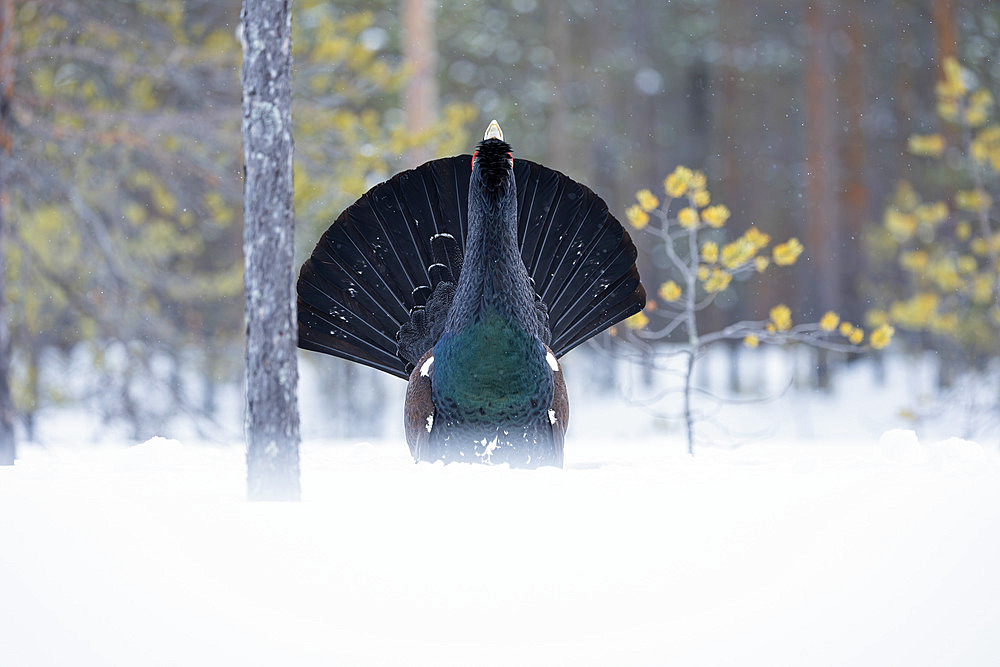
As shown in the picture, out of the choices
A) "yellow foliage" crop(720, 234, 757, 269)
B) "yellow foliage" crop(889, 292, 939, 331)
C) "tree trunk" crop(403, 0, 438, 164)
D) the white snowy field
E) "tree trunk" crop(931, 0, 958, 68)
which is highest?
"tree trunk" crop(931, 0, 958, 68)

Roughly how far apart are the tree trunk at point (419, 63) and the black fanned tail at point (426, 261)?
515cm

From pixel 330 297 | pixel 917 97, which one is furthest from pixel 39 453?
pixel 917 97

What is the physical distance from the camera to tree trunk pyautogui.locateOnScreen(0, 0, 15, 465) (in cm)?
630

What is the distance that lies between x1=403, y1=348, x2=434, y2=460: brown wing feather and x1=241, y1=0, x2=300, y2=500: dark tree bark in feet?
2.91

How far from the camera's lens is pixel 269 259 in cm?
334

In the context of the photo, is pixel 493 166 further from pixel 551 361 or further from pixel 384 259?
pixel 384 259

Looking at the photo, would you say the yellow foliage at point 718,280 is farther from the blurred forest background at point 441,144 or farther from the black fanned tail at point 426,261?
the blurred forest background at point 441,144

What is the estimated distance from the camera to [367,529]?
109 inches

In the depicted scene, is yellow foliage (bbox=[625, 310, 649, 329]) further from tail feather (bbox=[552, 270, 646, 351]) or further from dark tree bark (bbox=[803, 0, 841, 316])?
dark tree bark (bbox=[803, 0, 841, 316])

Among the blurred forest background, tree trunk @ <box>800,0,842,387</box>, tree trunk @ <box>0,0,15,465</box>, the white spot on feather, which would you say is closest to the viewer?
the white spot on feather

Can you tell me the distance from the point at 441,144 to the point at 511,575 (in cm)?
556

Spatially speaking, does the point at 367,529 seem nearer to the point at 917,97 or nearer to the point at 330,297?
the point at 330,297

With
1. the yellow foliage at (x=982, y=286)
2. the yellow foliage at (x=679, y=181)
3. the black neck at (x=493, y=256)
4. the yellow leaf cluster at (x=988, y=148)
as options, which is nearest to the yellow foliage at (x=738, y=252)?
the yellow foliage at (x=679, y=181)

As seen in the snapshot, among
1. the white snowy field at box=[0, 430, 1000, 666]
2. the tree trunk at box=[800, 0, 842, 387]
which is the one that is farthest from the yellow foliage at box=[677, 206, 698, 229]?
the tree trunk at box=[800, 0, 842, 387]
